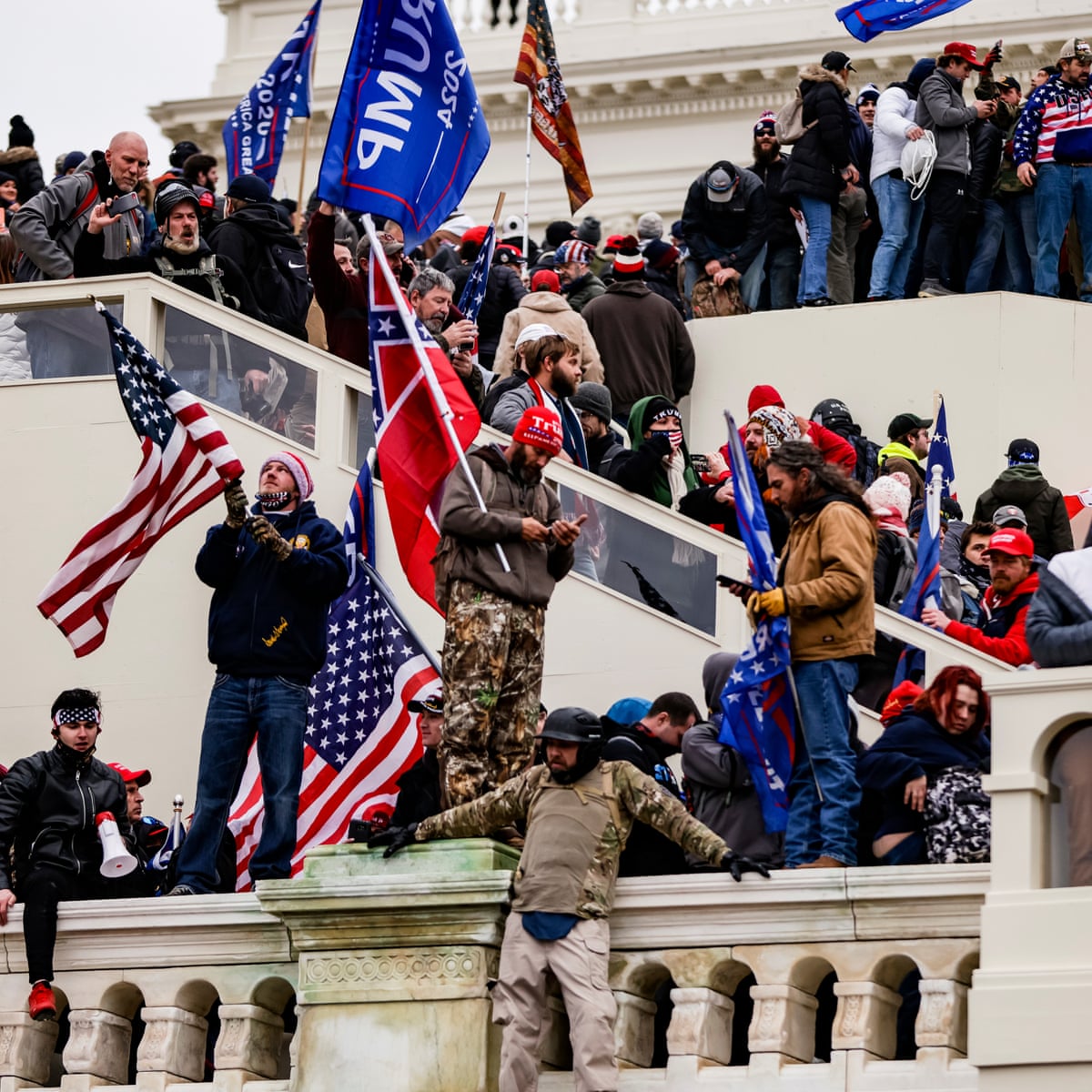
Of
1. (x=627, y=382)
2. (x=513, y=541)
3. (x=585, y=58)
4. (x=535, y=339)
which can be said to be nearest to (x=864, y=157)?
(x=627, y=382)

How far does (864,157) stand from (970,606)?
5324mm

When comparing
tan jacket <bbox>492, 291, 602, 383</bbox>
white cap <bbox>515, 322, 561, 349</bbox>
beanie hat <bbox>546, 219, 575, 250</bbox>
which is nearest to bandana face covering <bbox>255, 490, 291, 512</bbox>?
white cap <bbox>515, 322, 561, 349</bbox>

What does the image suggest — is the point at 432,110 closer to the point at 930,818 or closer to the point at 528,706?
the point at 528,706

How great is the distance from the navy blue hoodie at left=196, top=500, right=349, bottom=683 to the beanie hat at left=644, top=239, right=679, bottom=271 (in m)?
7.55

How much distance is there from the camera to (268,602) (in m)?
13.0

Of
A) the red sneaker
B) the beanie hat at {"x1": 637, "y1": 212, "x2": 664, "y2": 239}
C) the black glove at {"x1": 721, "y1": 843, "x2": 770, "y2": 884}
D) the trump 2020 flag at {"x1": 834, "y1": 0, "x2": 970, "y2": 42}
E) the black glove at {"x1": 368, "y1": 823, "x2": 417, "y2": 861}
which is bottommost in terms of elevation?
the red sneaker

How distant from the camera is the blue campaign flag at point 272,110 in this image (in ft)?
74.2

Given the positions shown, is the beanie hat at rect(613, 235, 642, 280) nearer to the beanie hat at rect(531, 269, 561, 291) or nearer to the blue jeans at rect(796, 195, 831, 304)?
the beanie hat at rect(531, 269, 561, 291)

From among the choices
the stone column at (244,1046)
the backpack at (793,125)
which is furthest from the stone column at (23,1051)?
the backpack at (793,125)

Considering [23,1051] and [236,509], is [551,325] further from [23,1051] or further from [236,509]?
[23,1051]

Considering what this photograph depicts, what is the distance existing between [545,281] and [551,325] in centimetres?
73

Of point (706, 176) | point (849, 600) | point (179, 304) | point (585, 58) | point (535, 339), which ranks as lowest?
point (849, 600)

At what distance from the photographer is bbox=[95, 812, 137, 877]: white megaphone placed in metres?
12.4

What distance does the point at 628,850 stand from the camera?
1138cm
